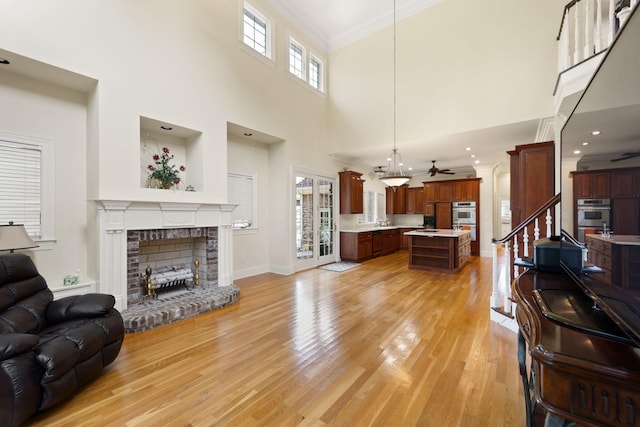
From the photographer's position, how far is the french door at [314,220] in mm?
6172

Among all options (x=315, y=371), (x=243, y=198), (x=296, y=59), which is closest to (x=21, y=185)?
(x=243, y=198)

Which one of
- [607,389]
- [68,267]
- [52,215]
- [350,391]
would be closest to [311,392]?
Answer: [350,391]

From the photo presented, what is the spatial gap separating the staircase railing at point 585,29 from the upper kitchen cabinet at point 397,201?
257 inches

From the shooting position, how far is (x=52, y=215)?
3.36 metres

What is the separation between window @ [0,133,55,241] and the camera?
307cm

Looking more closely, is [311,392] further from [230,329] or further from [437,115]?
[437,115]

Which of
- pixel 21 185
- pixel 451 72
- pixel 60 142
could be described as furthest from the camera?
pixel 451 72

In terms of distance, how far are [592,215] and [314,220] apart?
5423mm

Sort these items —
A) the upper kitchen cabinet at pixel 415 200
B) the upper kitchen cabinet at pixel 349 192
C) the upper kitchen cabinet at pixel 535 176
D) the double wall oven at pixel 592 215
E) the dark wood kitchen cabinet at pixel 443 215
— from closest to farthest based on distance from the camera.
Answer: the double wall oven at pixel 592 215
the upper kitchen cabinet at pixel 535 176
the upper kitchen cabinet at pixel 349 192
the dark wood kitchen cabinet at pixel 443 215
the upper kitchen cabinet at pixel 415 200

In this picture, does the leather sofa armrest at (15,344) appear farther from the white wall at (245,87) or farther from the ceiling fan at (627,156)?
the ceiling fan at (627,156)

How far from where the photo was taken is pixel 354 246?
719cm

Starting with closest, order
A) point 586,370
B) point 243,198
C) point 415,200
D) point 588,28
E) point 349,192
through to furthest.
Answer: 1. point 586,370
2. point 588,28
3. point 243,198
4. point 349,192
5. point 415,200

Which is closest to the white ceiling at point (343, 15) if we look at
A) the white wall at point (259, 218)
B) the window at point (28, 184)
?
the white wall at point (259, 218)

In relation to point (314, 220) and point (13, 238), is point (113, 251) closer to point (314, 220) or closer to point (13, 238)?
point (13, 238)
